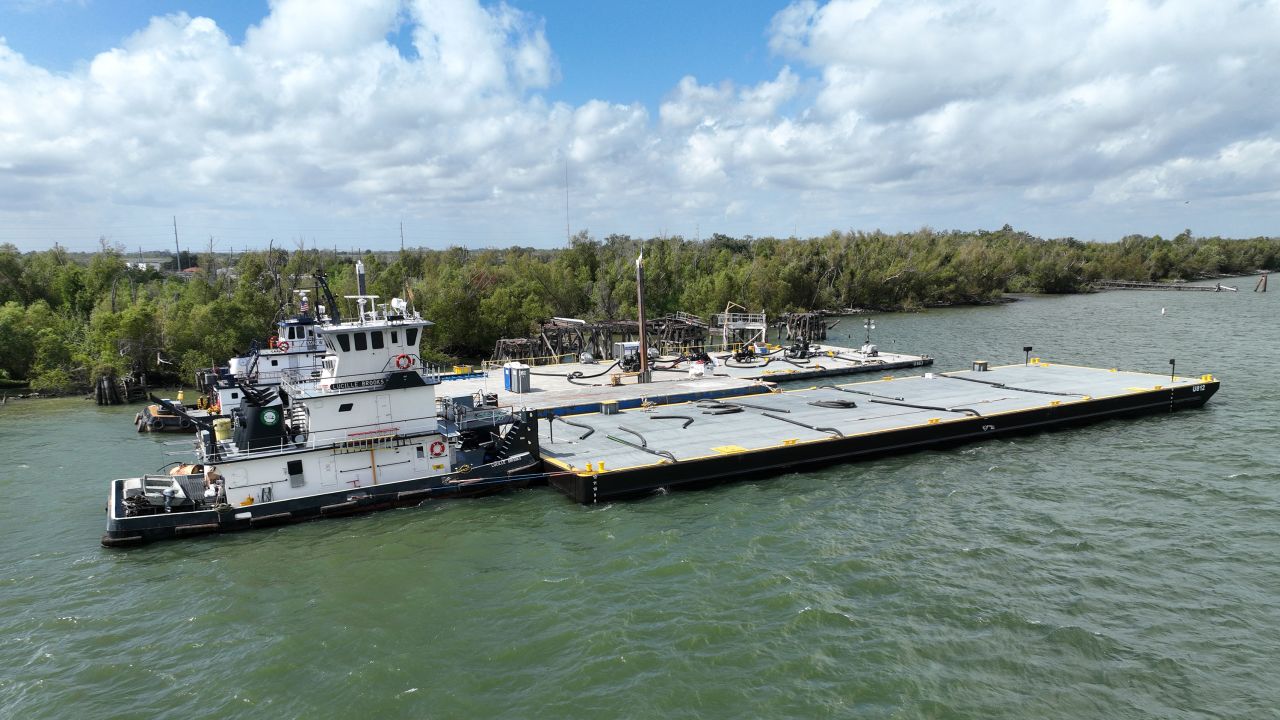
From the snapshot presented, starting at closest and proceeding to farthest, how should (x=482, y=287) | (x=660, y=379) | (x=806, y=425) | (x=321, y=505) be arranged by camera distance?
(x=321, y=505)
(x=806, y=425)
(x=660, y=379)
(x=482, y=287)

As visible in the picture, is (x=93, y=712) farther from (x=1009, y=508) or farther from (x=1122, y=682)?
(x=1009, y=508)

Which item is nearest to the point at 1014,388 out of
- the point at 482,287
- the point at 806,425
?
the point at 806,425

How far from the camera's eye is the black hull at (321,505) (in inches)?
880

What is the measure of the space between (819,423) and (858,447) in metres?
2.82

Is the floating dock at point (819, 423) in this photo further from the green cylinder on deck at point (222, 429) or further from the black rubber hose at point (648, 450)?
Result: the green cylinder on deck at point (222, 429)

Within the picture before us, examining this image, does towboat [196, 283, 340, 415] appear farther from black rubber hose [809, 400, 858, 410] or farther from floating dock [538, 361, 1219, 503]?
black rubber hose [809, 400, 858, 410]

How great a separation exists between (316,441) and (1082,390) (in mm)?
38837

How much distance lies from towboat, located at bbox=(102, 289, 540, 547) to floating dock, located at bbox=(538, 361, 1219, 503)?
3827 mm

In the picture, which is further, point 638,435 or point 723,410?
point 723,410

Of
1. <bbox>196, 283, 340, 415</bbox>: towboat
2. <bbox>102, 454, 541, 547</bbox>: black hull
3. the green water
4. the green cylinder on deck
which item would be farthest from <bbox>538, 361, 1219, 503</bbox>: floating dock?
<bbox>196, 283, 340, 415</bbox>: towboat

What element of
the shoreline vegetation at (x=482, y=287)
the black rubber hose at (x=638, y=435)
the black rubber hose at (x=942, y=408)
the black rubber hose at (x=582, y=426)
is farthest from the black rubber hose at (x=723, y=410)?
the shoreline vegetation at (x=482, y=287)

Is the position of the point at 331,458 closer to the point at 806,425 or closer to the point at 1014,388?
the point at 806,425

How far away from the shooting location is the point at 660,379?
158 feet

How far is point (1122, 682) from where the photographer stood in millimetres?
15039
